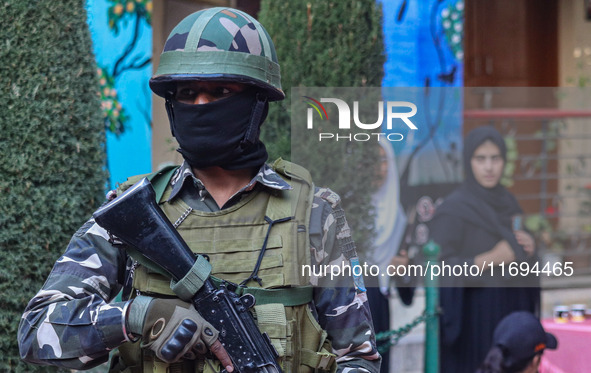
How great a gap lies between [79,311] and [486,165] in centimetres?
239

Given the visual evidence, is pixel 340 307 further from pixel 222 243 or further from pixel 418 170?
pixel 418 170

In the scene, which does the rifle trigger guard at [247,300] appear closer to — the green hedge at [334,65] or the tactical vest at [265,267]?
the tactical vest at [265,267]

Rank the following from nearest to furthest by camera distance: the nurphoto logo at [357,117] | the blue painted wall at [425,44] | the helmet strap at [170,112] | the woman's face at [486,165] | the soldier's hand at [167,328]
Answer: the soldier's hand at [167,328] → the helmet strap at [170,112] → the nurphoto logo at [357,117] → the woman's face at [486,165] → the blue painted wall at [425,44]

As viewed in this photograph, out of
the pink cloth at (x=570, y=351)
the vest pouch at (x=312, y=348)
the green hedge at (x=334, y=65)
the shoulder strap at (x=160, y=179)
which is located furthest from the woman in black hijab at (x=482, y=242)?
the shoulder strap at (x=160, y=179)

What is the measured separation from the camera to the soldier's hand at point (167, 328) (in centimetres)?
170

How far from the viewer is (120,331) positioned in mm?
1728

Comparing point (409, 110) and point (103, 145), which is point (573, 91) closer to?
point (409, 110)

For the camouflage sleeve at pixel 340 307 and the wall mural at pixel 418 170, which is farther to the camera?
the wall mural at pixel 418 170

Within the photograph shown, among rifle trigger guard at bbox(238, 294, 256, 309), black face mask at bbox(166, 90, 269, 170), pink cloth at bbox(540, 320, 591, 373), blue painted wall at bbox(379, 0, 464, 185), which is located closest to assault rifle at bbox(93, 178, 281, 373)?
rifle trigger guard at bbox(238, 294, 256, 309)

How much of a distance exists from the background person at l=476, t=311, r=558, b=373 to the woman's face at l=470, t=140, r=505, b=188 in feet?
2.42

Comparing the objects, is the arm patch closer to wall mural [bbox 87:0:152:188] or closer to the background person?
the background person

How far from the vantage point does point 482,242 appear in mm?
3500

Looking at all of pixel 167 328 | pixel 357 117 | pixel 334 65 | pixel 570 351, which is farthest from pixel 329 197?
pixel 570 351

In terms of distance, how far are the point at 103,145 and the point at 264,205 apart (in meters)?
1.57
